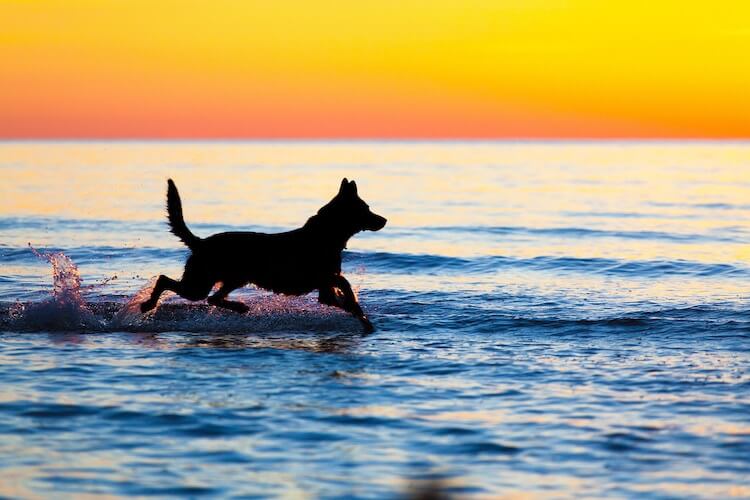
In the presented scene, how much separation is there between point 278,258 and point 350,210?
992 millimetres

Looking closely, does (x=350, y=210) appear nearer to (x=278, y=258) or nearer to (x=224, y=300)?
(x=278, y=258)

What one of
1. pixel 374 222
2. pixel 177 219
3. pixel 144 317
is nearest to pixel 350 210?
pixel 374 222

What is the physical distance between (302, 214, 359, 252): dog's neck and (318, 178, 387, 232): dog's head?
0.08 meters

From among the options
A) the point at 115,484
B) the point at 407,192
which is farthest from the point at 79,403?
the point at 407,192

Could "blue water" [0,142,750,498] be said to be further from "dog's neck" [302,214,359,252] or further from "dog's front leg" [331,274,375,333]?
"dog's neck" [302,214,359,252]

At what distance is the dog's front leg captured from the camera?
433 inches

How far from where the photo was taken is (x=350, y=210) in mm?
11305

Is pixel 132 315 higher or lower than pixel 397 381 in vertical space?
higher

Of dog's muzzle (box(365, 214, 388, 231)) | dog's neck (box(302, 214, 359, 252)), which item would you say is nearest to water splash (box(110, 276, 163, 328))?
dog's neck (box(302, 214, 359, 252))

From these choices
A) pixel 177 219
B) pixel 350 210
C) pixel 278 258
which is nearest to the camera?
pixel 177 219

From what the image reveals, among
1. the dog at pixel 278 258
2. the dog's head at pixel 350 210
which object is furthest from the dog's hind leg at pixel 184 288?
the dog's head at pixel 350 210

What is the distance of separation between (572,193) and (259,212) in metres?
15.3

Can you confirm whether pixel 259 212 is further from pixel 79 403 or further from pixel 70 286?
pixel 79 403

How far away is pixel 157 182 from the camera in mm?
47750
